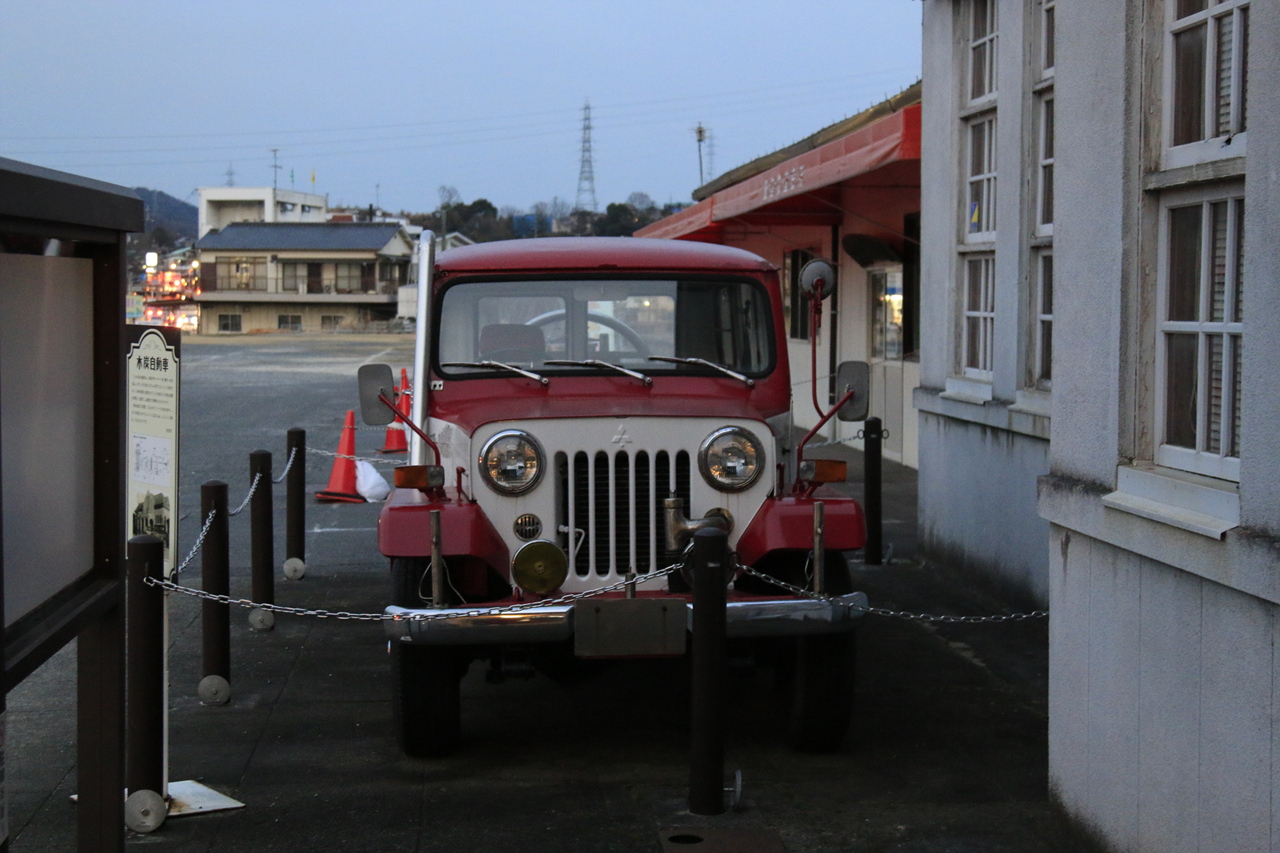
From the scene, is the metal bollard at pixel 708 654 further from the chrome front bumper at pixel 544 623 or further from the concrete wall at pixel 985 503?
the concrete wall at pixel 985 503

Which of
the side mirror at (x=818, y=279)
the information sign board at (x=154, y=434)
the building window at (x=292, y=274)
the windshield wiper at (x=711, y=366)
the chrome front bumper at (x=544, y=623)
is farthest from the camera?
the building window at (x=292, y=274)

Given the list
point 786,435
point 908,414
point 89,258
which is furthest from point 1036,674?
point 908,414

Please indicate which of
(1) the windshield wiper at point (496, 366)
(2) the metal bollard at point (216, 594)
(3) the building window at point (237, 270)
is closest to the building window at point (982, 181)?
(1) the windshield wiper at point (496, 366)

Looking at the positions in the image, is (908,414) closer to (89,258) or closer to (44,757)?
(44,757)

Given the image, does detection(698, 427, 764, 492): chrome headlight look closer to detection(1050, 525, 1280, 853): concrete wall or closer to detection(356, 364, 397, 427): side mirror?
detection(1050, 525, 1280, 853): concrete wall

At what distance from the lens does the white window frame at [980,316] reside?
923cm

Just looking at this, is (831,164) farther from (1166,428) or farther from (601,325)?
(1166,428)

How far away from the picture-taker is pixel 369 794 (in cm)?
514

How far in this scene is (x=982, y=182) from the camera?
9.36 m

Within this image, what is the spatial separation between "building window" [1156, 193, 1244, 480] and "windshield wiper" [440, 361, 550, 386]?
2.71 m

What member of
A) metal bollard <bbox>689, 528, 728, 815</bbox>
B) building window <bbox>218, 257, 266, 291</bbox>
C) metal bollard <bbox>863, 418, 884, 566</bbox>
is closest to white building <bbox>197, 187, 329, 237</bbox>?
building window <bbox>218, 257, 266, 291</bbox>

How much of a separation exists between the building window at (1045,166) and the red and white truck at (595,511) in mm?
2623

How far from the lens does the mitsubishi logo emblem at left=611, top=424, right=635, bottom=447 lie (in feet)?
18.0

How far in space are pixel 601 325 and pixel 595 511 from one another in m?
1.14
